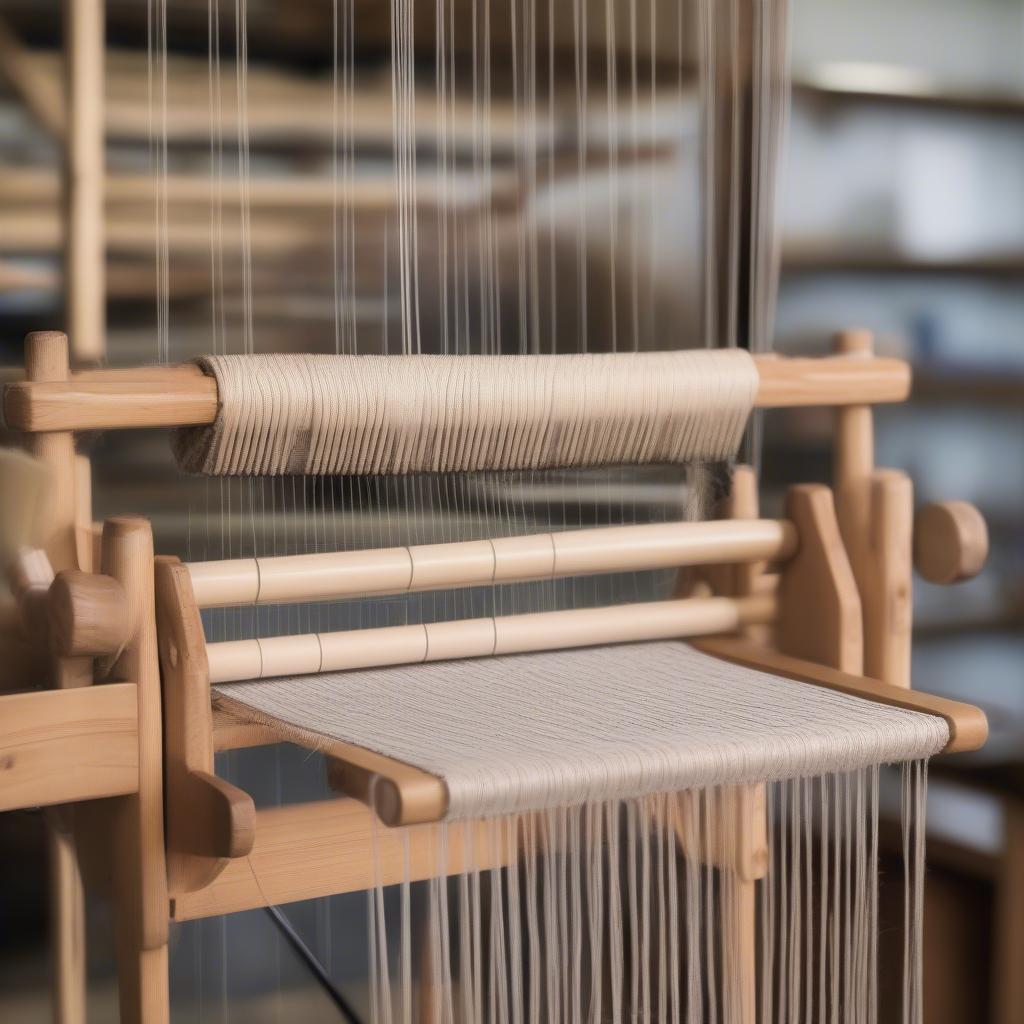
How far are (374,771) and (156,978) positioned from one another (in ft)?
0.79

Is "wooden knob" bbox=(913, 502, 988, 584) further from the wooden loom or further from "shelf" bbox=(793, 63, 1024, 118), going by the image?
"shelf" bbox=(793, 63, 1024, 118)

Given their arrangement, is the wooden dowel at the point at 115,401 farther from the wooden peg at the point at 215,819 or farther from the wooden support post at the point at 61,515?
the wooden peg at the point at 215,819

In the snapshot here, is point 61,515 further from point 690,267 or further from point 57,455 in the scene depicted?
point 690,267

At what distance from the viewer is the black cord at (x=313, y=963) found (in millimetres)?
1172

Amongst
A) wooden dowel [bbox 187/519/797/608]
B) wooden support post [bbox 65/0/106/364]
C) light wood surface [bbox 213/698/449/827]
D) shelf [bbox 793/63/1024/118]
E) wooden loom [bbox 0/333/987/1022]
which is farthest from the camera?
shelf [bbox 793/63/1024/118]

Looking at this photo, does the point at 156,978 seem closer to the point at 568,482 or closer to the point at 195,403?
the point at 195,403

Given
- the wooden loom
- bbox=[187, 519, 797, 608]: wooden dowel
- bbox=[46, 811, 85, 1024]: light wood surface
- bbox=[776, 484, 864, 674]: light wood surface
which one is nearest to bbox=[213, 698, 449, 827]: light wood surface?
the wooden loom

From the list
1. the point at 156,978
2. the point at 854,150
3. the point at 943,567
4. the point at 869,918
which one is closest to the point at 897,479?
the point at 943,567

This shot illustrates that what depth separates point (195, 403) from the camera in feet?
2.94

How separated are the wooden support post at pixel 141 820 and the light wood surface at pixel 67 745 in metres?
0.01

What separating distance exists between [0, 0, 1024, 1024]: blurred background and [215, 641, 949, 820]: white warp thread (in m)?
0.24

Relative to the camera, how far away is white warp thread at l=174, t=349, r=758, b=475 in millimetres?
920

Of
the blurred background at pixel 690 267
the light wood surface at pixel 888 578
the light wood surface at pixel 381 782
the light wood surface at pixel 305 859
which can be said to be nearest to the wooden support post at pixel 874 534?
the light wood surface at pixel 888 578

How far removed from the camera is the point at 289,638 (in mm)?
964
